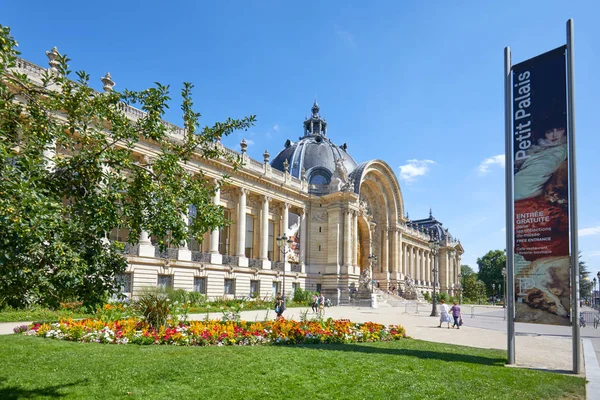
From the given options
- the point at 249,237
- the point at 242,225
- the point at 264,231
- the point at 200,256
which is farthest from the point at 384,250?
the point at 200,256

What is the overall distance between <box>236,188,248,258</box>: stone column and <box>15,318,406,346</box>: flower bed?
24.4 meters

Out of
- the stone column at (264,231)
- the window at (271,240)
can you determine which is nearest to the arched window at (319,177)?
the window at (271,240)

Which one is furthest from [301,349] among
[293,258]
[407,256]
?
[407,256]

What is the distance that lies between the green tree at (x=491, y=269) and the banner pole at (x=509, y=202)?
101 meters

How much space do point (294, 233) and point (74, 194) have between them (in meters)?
41.1

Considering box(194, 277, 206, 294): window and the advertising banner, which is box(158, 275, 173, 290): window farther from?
the advertising banner

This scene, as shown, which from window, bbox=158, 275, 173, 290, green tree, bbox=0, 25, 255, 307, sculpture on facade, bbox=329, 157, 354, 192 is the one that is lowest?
window, bbox=158, 275, 173, 290

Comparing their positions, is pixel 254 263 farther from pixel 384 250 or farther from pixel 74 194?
pixel 74 194

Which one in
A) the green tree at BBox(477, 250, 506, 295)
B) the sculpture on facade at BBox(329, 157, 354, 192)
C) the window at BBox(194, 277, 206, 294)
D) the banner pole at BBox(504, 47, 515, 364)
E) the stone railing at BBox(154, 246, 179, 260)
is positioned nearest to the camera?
the banner pole at BBox(504, 47, 515, 364)

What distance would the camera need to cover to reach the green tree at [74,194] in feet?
18.4

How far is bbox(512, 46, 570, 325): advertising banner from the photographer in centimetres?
1281

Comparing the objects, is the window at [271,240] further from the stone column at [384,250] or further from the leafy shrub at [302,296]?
the stone column at [384,250]

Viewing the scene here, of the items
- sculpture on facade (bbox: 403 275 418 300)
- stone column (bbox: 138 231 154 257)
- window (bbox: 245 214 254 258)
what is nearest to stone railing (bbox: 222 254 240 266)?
window (bbox: 245 214 254 258)

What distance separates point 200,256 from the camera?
36.9 metres
